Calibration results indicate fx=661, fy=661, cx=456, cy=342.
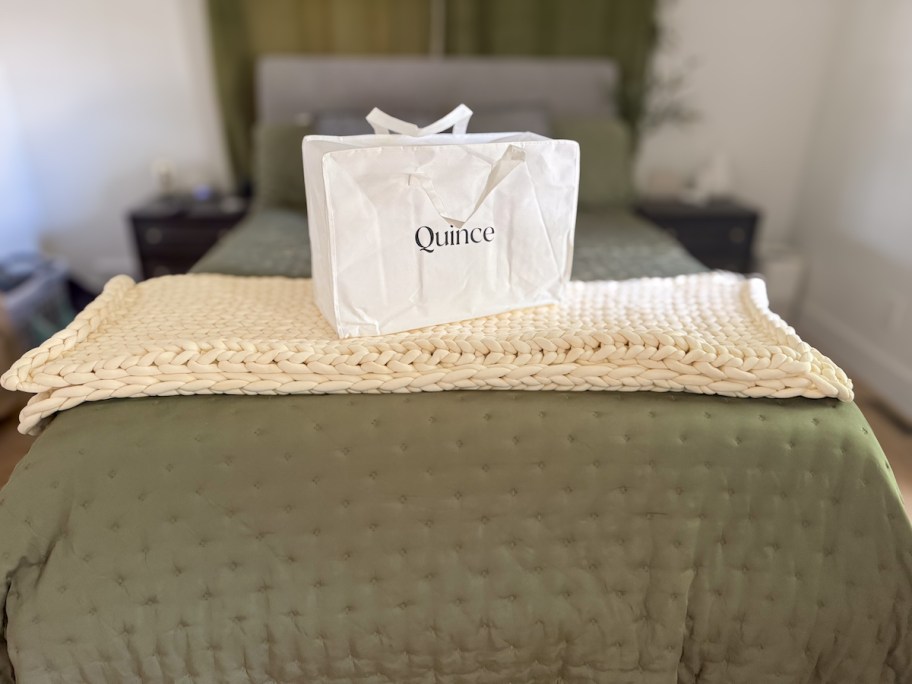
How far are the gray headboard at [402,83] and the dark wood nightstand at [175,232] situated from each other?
0.45m

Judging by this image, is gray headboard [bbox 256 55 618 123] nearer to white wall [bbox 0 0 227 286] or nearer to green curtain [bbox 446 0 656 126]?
green curtain [bbox 446 0 656 126]

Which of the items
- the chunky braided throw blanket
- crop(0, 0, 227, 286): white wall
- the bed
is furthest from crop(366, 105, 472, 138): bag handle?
crop(0, 0, 227, 286): white wall

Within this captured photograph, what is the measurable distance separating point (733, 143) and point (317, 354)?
2605 mm

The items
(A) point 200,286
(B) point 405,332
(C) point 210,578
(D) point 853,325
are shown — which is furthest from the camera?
(D) point 853,325

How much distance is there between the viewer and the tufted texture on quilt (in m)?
0.99

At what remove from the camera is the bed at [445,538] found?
99 cm

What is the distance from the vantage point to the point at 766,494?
3.37 feet

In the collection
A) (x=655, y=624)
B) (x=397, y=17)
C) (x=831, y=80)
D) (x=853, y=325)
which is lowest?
(x=853, y=325)

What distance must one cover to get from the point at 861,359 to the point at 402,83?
6.90ft

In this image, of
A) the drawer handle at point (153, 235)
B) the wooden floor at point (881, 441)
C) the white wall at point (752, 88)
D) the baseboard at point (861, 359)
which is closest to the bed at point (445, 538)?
the wooden floor at point (881, 441)

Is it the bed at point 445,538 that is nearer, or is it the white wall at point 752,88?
the bed at point 445,538

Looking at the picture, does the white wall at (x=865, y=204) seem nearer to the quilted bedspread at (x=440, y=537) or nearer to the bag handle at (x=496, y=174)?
the quilted bedspread at (x=440, y=537)

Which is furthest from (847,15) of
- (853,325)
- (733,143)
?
(853,325)

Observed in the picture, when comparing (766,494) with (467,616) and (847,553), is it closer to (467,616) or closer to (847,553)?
(847,553)
